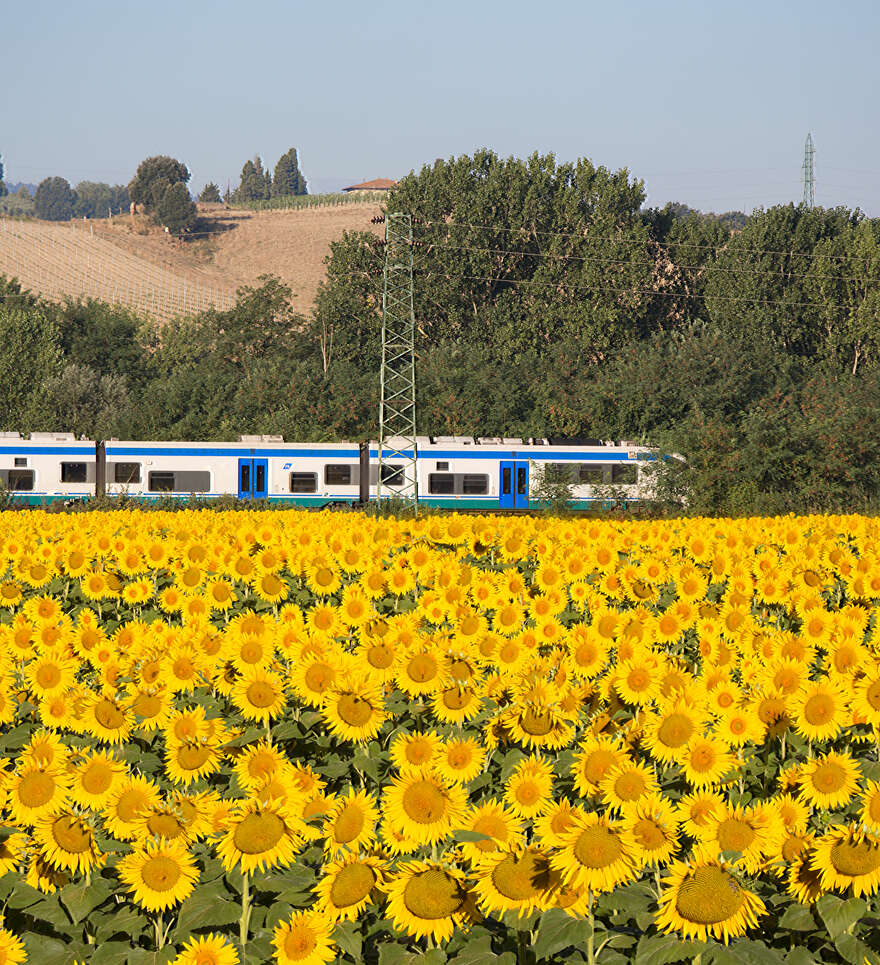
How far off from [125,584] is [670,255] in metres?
80.9

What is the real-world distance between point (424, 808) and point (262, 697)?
205cm

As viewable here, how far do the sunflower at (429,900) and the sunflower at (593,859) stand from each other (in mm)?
314

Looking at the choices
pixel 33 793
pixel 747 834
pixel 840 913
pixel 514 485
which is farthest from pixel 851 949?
pixel 514 485

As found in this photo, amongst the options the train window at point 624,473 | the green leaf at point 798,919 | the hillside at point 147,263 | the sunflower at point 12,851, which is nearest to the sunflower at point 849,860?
the green leaf at point 798,919

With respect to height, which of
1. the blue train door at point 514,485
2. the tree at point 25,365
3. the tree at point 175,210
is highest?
the tree at point 175,210

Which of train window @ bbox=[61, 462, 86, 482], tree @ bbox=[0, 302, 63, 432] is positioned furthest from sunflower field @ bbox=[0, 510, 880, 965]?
tree @ bbox=[0, 302, 63, 432]

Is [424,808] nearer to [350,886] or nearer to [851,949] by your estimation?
[350,886]

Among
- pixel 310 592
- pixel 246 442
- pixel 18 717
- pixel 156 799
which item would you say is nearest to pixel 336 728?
pixel 156 799

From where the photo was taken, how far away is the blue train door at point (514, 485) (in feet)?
146

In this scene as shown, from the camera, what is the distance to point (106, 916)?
4121 millimetres

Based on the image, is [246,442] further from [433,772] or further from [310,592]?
[433,772]

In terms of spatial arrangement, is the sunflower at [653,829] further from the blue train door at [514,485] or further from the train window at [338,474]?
the train window at [338,474]

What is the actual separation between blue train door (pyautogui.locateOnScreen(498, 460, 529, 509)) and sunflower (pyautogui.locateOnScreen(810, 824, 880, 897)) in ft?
133

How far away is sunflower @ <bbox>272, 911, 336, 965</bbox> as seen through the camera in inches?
140
